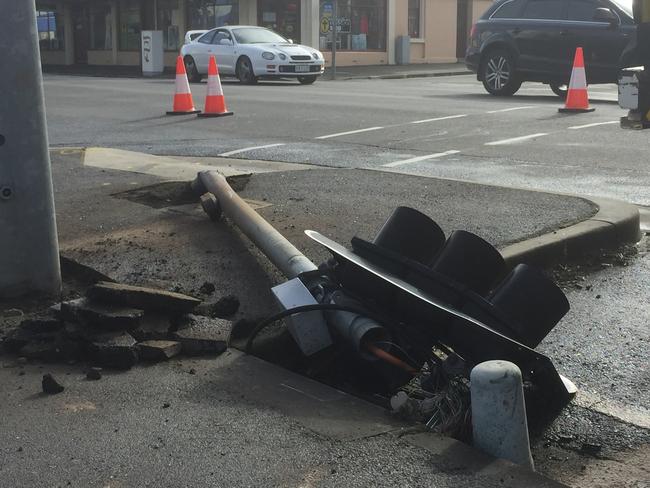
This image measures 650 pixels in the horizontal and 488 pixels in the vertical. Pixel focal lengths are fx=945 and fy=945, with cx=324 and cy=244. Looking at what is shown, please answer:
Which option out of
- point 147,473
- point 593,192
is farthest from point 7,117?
point 593,192

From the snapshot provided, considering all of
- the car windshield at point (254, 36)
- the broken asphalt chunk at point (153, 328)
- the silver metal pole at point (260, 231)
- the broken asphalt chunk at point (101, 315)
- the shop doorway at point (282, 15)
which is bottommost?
the broken asphalt chunk at point (153, 328)

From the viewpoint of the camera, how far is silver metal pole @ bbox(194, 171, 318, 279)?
179 inches

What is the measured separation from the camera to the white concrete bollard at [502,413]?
9.98 feet

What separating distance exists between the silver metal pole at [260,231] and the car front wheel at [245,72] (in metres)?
18.1

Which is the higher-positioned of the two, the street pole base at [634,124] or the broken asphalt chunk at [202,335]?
the street pole base at [634,124]

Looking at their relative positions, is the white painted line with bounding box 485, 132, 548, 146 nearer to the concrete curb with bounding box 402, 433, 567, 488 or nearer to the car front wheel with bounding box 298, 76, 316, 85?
the concrete curb with bounding box 402, 433, 567, 488

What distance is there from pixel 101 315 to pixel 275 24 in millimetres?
33071

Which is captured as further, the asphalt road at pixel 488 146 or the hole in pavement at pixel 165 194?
the hole in pavement at pixel 165 194

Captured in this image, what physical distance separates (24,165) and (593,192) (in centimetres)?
492

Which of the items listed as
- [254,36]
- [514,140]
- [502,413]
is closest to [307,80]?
[254,36]

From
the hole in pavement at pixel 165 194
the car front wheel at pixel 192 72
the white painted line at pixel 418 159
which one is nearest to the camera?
the hole in pavement at pixel 165 194

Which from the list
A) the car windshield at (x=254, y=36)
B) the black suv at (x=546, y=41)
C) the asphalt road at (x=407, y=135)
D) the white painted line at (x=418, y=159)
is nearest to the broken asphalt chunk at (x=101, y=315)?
the asphalt road at (x=407, y=135)

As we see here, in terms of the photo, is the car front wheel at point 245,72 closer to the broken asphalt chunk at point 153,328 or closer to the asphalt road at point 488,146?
the asphalt road at point 488,146

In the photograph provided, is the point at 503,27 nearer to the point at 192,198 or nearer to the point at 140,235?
A: the point at 192,198
